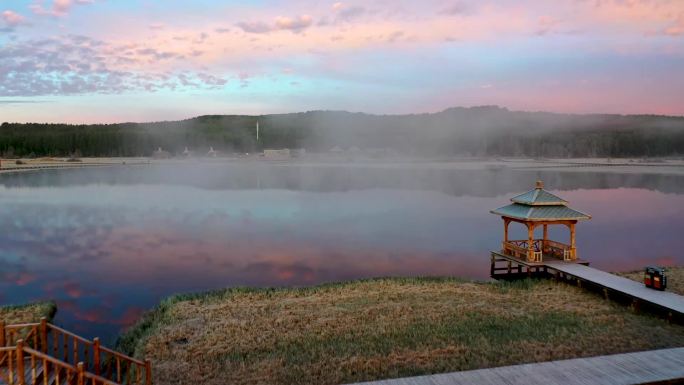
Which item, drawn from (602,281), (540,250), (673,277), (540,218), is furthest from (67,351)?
(673,277)

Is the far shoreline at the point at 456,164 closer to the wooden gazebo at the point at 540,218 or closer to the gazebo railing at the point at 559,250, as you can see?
the gazebo railing at the point at 559,250

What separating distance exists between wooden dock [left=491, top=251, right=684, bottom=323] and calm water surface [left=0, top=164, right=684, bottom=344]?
41.0 inches

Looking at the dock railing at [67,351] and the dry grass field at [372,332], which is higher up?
the dock railing at [67,351]

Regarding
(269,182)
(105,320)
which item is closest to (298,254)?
(105,320)

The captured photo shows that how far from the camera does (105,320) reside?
46.4 ft

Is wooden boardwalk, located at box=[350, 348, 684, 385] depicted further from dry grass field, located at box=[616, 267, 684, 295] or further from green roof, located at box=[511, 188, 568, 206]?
green roof, located at box=[511, 188, 568, 206]

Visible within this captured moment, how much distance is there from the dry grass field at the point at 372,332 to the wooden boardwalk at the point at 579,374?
1147mm

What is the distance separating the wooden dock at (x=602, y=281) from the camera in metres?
12.5

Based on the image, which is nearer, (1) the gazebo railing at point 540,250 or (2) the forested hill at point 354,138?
(1) the gazebo railing at point 540,250

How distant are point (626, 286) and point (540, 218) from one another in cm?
366

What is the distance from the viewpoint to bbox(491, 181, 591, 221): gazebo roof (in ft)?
57.2

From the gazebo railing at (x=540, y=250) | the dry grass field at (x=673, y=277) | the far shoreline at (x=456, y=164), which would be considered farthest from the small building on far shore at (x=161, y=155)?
the dry grass field at (x=673, y=277)

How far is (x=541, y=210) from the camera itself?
58.0 feet

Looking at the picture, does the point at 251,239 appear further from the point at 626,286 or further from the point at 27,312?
the point at 626,286
